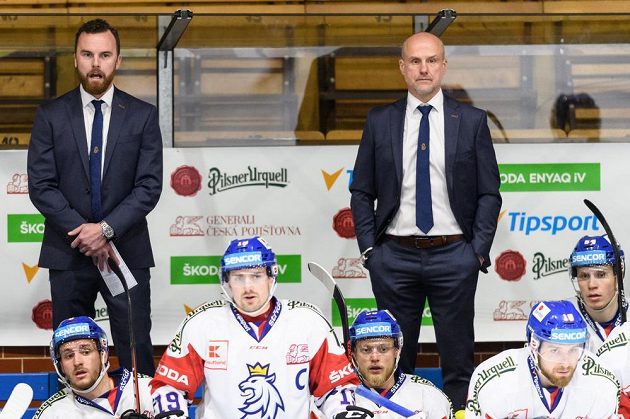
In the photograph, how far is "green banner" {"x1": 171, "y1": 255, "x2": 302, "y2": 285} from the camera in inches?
279

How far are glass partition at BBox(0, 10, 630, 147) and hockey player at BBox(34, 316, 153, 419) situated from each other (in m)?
1.69

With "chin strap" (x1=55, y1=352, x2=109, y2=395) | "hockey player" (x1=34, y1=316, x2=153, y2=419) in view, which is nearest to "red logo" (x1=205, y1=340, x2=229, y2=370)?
"hockey player" (x1=34, y1=316, x2=153, y2=419)

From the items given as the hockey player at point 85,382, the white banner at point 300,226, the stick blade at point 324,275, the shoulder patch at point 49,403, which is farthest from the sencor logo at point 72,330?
the white banner at point 300,226

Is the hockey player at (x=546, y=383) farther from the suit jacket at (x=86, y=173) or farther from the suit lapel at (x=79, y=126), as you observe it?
the suit lapel at (x=79, y=126)

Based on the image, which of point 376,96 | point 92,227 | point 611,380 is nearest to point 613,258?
point 611,380

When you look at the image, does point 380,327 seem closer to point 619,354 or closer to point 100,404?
point 619,354

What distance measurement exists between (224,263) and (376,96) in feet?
7.09

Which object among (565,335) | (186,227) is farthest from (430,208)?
(186,227)

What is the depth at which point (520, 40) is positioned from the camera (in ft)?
23.5

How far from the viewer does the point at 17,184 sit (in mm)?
7020

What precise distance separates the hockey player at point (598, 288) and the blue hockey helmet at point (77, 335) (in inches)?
80.1

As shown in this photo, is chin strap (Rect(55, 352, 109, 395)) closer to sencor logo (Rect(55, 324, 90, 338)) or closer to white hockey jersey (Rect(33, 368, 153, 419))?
white hockey jersey (Rect(33, 368, 153, 419))

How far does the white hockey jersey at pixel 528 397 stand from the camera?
17.5ft

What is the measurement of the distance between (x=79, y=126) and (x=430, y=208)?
144 cm
